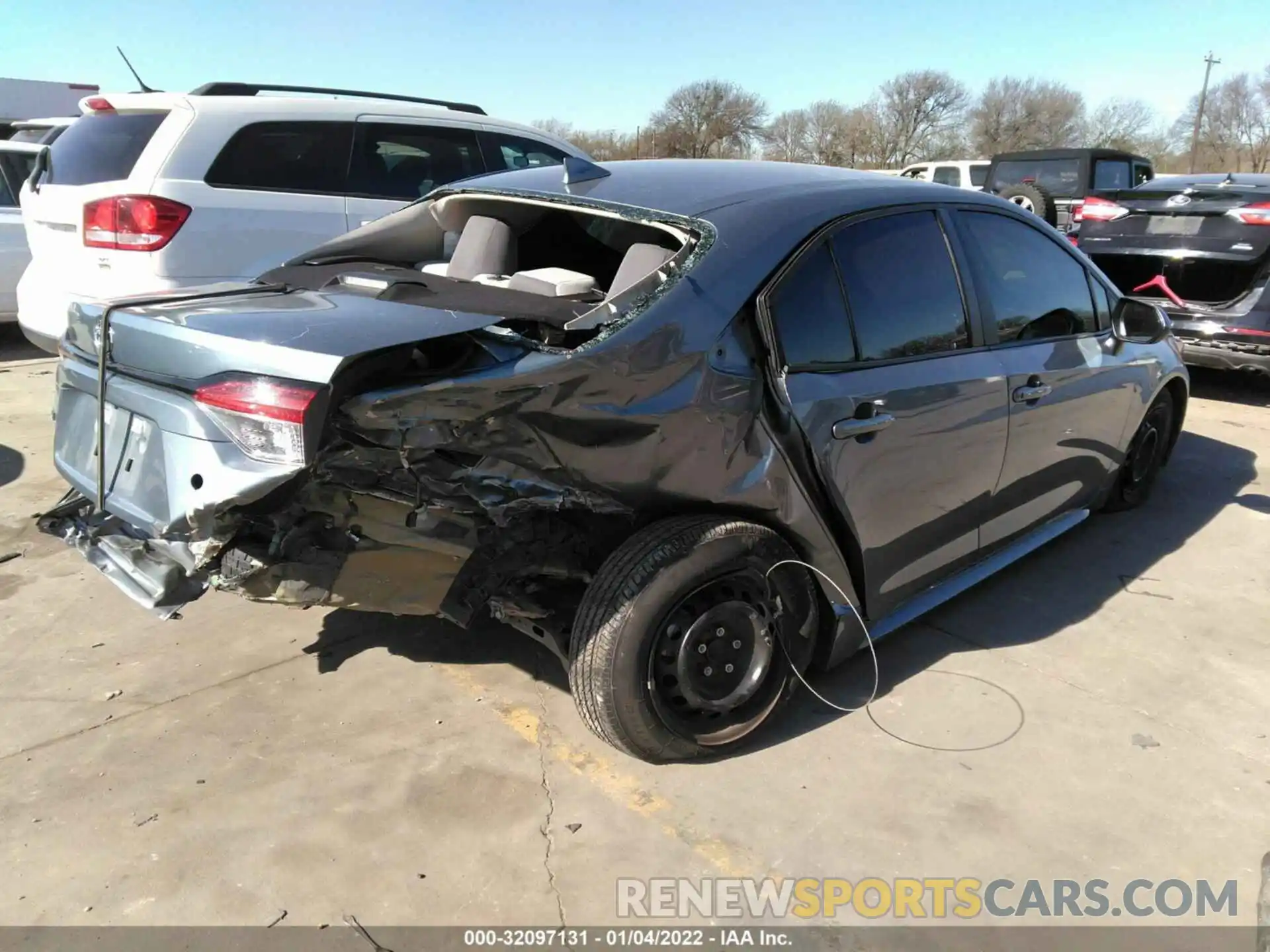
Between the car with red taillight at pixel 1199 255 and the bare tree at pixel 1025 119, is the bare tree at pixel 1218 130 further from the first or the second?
the car with red taillight at pixel 1199 255

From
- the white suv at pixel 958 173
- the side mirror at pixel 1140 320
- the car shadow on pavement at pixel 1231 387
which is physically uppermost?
the white suv at pixel 958 173

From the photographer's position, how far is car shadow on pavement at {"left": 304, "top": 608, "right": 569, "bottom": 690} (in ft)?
10.8

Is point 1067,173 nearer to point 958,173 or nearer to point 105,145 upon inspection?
point 958,173

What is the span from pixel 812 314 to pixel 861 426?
376 mm

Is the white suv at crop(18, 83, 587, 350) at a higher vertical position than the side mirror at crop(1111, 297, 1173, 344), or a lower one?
higher

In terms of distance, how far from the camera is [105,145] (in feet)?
16.6

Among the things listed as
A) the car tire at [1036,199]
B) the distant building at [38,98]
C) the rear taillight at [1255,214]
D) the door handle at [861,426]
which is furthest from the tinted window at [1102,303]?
the distant building at [38,98]

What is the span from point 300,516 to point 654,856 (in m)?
1.29

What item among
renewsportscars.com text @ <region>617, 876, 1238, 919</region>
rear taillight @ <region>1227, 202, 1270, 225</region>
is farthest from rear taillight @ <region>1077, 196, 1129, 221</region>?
renewsportscars.com text @ <region>617, 876, 1238, 919</region>

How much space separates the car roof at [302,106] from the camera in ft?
16.6

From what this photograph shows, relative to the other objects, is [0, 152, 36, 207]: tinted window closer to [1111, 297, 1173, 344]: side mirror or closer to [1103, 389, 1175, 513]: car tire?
[1111, 297, 1173, 344]: side mirror

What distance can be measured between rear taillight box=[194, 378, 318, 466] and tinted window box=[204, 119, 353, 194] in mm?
3446

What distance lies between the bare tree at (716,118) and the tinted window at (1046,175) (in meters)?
37.3
